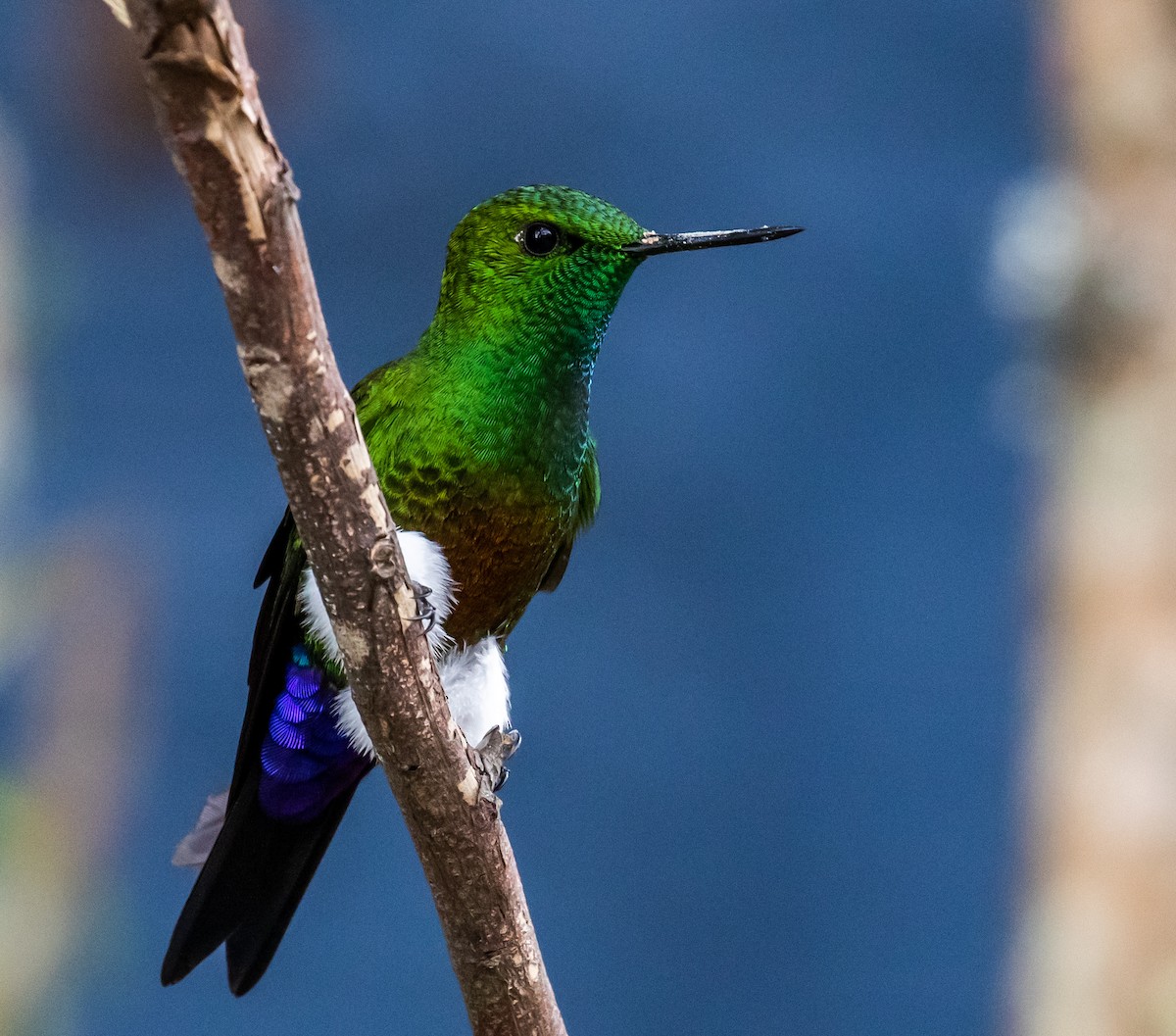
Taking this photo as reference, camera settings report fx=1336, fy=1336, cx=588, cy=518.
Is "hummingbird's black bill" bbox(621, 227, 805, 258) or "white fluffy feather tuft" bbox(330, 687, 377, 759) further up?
"hummingbird's black bill" bbox(621, 227, 805, 258)

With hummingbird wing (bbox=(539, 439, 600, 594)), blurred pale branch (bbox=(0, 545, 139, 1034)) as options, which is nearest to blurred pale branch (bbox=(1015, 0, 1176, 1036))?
hummingbird wing (bbox=(539, 439, 600, 594))

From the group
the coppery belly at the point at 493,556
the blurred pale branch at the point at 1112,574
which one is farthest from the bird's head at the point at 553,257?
the blurred pale branch at the point at 1112,574

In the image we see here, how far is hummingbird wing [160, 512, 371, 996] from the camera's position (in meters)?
1.09

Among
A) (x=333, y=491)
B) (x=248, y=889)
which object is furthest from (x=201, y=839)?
(x=333, y=491)

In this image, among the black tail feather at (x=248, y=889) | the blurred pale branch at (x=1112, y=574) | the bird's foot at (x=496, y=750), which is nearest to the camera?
the bird's foot at (x=496, y=750)

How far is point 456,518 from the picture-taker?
1.03 meters

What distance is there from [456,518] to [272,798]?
31 centimetres

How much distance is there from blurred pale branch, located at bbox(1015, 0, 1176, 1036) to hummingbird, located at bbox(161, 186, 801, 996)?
106cm

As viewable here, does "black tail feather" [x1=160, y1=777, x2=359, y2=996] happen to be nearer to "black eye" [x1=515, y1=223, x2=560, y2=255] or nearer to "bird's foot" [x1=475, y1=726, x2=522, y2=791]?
"bird's foot" [x1=475, y1=726, x2=522, y2=791]

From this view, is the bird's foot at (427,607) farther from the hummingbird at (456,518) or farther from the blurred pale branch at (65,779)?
the blurred pale branch at (65,779)

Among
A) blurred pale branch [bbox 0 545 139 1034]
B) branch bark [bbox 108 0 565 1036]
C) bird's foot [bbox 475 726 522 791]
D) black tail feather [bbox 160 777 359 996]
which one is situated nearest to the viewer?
branch bark [bbox 108 0 565 1036]

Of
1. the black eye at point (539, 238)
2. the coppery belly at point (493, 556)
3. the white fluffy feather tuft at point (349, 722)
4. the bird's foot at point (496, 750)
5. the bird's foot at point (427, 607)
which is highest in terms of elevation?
the black eye at point (539, 238)

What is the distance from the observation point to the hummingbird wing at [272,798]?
1.09m

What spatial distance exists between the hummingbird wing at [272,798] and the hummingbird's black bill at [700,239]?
357mm
